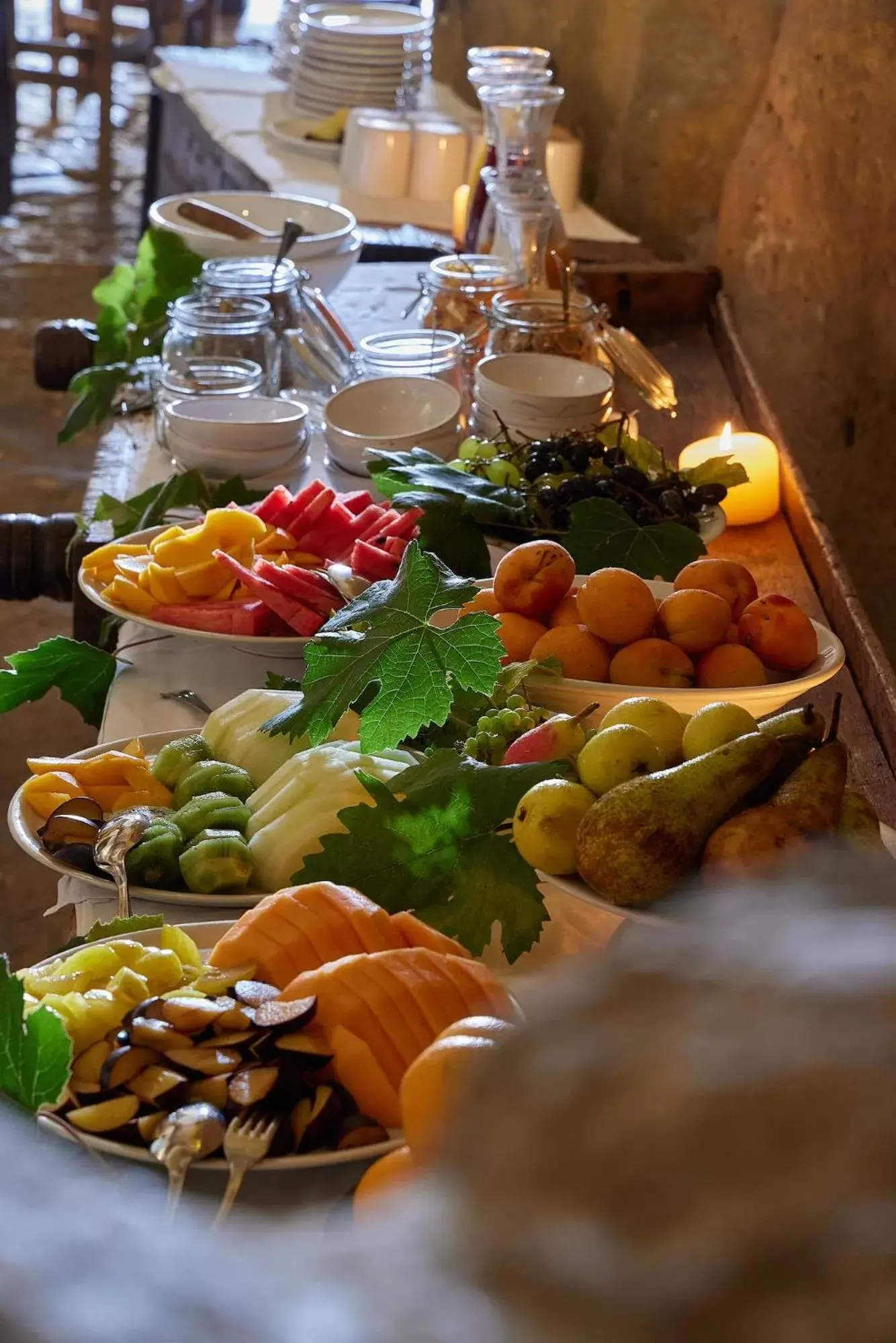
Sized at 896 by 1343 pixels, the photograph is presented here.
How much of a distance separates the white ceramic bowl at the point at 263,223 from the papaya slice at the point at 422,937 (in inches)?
59.5

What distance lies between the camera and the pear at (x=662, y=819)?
0.75m

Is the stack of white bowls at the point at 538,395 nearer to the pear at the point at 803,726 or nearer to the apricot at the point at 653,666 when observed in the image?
the apricot at the point at 653,666

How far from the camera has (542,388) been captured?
1703mm

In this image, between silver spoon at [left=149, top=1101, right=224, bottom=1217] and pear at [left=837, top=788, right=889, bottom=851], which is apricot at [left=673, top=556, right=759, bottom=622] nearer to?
pear at [left=837, top=788, right=889, bottom=851]

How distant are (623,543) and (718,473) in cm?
26

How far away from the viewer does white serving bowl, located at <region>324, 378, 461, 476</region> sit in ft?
5.41

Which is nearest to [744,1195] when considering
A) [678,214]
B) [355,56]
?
[678,214]

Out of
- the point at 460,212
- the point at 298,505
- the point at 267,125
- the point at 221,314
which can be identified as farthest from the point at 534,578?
the point at 267,125

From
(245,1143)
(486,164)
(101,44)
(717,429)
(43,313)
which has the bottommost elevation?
(43,313)

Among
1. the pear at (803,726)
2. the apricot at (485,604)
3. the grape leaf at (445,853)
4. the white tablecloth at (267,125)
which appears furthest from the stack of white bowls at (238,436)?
the white tablecloth at (267,125)

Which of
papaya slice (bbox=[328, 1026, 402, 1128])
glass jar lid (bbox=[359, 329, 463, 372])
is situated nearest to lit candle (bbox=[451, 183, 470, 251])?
glass jar lid (bbox=[359, 329, 463, 372])

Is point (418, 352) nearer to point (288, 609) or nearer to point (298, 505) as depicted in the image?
point (298, 505)

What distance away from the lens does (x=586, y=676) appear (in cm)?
105

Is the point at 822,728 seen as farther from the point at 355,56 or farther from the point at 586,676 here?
the point at 355,56
